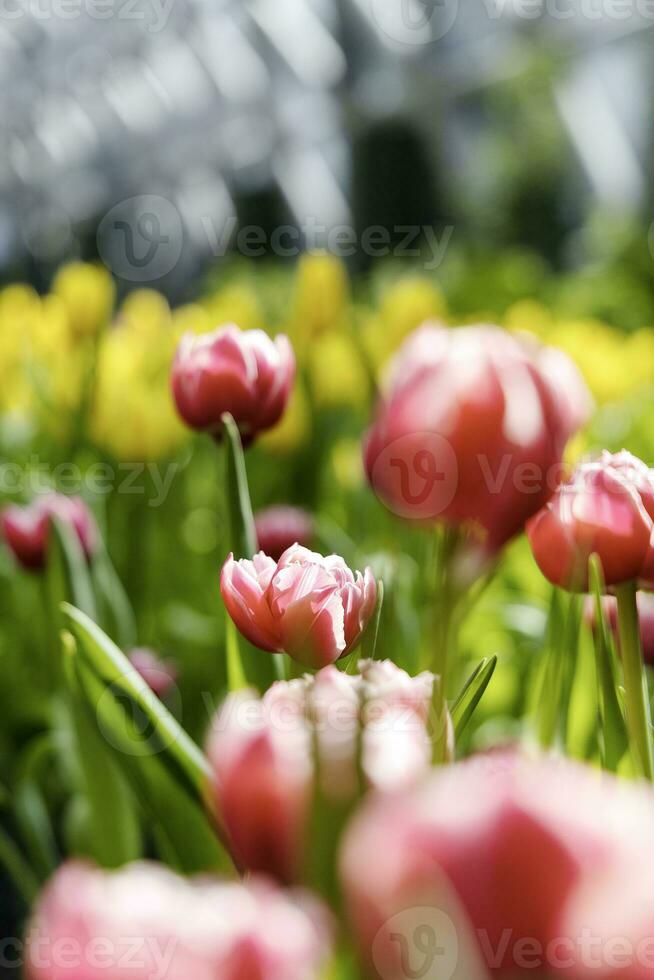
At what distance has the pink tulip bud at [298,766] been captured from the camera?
16cm

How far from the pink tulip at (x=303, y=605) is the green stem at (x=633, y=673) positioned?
67 mm

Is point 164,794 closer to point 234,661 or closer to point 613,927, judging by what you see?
point 234,661

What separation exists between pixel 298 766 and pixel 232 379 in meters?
0.22

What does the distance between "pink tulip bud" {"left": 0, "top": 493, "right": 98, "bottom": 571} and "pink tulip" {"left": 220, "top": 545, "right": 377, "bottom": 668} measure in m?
0.31

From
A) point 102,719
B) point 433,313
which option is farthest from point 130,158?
point 102,719

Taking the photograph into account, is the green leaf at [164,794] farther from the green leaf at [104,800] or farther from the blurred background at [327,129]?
the blurred background at [327,129]

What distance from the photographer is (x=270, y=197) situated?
8.05 m

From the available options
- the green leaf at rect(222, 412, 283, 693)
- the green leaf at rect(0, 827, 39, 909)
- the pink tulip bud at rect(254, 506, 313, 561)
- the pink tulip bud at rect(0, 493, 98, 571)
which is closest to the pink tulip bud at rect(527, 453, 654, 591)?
the green leaf at rect(222, 412, 283, 693)

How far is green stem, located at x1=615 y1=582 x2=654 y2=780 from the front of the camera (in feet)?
0.85

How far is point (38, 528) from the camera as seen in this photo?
562mm

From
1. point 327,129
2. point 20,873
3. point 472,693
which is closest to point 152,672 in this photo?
point 20,873

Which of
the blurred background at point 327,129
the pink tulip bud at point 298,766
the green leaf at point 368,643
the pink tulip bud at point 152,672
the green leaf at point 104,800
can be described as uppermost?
the blurred background at point 327,129

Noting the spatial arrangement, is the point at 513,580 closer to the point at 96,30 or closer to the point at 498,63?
the point at 498,63

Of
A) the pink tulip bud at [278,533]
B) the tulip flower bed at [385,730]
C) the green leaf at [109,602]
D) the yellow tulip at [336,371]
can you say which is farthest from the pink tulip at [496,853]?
the yellow tulip at [336,371]
